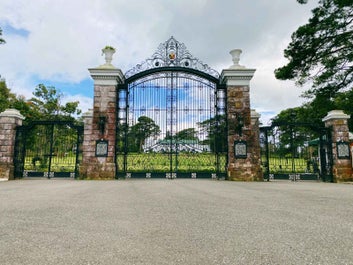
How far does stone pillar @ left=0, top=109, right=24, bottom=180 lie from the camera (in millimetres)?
10530

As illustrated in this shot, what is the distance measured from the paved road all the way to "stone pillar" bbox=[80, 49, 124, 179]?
226 inches

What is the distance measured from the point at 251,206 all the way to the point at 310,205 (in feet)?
3.70

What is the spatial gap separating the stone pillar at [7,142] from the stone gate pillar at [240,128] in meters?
9.33

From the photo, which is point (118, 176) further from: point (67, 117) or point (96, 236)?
point (67, 117)

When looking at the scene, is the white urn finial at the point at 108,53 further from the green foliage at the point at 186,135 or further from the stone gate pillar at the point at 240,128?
the stone gate pillar at the point at 240,128

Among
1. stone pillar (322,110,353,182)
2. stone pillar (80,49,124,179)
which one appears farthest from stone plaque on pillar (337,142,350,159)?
stone pillar (80,49,124,179)

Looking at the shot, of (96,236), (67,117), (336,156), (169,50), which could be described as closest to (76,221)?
(96,236)

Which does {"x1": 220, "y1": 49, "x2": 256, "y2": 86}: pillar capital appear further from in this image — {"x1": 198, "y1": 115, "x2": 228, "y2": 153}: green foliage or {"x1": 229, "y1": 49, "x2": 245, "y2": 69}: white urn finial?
{"x1": 198, "y1": 115, "x2": 228, "y2": 153}: green foliage

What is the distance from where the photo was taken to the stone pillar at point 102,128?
10.4 m

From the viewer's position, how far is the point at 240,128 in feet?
34.9

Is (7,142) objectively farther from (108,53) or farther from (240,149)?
(240,149)

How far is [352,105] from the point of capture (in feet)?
42.0

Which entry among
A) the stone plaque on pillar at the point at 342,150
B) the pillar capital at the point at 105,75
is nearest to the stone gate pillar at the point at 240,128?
the stone plaque on pillar at the point at 342,150

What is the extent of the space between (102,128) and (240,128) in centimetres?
591
